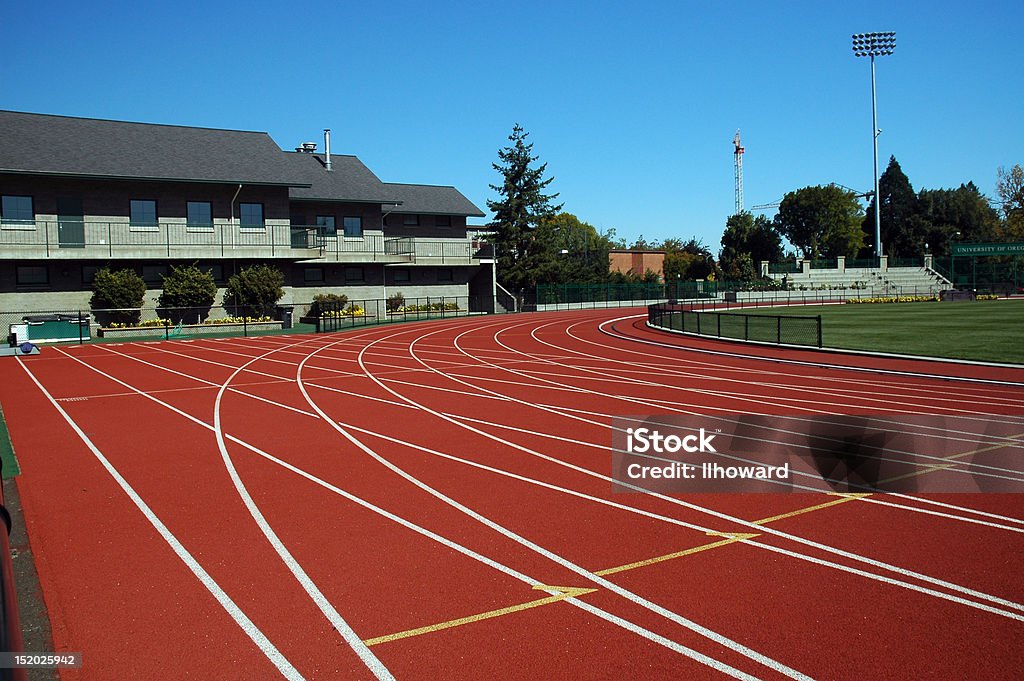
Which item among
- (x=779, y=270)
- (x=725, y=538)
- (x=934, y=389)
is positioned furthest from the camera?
(x=779, y=270)

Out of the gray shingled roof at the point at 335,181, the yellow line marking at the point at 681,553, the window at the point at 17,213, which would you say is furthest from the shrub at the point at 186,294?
the yellow line marking at the point at 681,553

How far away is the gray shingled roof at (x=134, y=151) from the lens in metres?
39.4

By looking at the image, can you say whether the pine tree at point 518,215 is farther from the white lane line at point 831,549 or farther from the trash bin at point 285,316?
the white lane line at point 831,549

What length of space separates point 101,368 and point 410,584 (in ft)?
72.4

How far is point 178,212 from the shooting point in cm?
4262

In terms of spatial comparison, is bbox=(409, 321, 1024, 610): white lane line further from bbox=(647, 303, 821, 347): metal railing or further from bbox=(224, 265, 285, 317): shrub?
bbox=(224, 265, 285, 317): shrub

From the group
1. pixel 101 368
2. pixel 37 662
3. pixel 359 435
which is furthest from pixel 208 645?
pixel 101 368

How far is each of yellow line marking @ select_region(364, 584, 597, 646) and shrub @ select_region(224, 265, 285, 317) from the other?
38772mm

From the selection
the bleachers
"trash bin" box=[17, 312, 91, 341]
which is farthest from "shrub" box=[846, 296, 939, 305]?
"trash bin" box=[17, 312, 91, 341]

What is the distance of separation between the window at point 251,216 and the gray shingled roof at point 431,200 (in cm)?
1335

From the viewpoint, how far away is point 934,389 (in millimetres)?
16906

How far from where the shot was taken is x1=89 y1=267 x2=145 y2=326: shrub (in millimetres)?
→ 38719

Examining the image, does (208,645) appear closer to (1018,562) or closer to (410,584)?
(410,584)

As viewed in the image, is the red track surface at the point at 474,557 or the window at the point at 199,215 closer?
the red track surface at the point at 474,557
